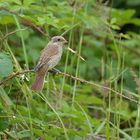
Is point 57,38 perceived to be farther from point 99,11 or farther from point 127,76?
point 127,76

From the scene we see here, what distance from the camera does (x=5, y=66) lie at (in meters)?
2.76

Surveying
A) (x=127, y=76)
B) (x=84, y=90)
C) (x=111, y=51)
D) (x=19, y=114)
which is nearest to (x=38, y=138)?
(x=19, y=114)

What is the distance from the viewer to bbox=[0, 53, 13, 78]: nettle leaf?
273 cm

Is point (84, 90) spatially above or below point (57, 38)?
below

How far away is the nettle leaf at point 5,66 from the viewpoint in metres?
2.73

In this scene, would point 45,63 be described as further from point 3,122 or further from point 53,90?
Answer: point 53,90

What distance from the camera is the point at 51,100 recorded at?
11.9ft

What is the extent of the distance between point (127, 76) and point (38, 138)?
6.93 feet

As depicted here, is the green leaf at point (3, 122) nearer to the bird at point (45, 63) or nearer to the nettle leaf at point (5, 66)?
the bird at point (45, 63)

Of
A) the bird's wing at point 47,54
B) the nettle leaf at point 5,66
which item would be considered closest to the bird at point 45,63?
the bird's wing at point 47,54

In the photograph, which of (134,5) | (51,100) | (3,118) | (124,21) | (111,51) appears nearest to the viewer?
(3,118)

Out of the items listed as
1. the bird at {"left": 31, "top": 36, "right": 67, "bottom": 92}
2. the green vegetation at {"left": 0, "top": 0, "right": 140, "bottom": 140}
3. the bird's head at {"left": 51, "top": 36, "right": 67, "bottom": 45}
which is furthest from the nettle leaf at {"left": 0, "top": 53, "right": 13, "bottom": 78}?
the bird's head at {"left": 51, "top": 36, "right": 67, "bottom": 45}

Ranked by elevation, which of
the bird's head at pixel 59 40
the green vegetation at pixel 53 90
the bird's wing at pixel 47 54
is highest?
the bird's head at pixel 59 40

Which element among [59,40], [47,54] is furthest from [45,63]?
[59,40]
